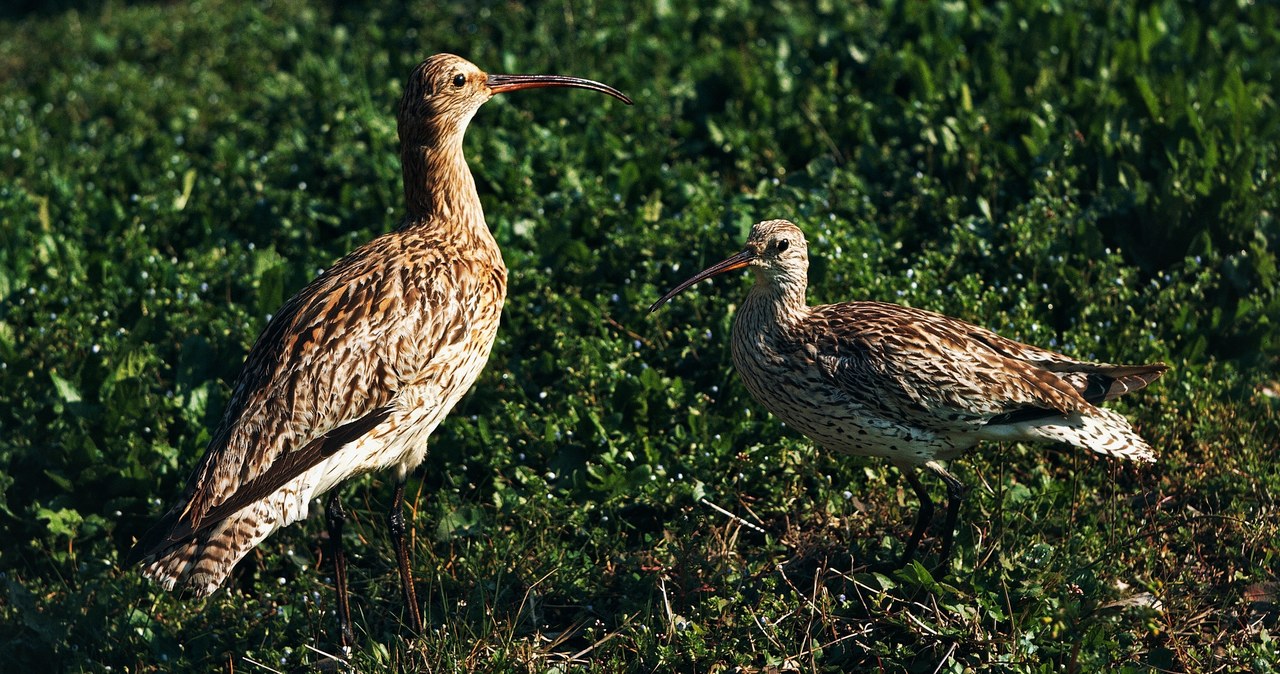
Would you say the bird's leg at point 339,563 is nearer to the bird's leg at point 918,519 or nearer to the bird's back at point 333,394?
the bird's back at point 333,394

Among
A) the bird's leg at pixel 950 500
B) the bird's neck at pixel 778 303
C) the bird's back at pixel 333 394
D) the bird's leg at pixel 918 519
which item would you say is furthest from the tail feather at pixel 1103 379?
the bird's back at pixel 333 394

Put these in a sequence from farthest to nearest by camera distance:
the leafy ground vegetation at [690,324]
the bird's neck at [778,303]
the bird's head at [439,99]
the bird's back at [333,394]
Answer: the bird's head at [439,99], the bird's neck at [778,303], the leafy ground vegetation at [690,324], the bird's back at [333,394]

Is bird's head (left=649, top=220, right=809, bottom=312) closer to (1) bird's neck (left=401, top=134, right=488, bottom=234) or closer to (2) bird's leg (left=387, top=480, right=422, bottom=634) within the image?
(1) bird's neck (left=401, top=134, right=488, bottom=234)

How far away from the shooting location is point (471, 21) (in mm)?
11117

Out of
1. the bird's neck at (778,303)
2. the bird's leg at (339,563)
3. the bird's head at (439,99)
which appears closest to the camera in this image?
the bird's leg at (339,563)

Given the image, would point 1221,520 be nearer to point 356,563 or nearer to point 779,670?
point 779,670

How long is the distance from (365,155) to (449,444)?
2.92 meters

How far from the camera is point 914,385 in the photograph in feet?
19.4

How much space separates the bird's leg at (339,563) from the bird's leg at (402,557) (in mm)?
239

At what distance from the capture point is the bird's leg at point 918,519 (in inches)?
238

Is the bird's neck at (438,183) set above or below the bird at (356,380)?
above

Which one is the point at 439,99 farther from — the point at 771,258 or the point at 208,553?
the point at 208,553

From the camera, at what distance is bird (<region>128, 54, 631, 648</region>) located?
18.9 ft

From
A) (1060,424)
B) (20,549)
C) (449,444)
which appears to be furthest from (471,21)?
(1060,424)
